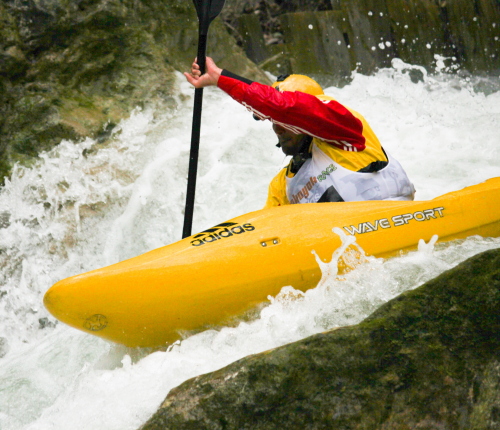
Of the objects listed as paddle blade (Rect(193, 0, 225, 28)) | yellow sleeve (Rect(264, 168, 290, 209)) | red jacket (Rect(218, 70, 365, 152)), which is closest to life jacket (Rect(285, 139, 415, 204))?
red jacket (Rect(218, 70, 365, 152))

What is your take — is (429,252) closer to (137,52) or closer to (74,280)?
(74,280)

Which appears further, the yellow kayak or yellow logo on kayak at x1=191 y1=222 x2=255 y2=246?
yellow logo on kayak at x1=191 y1=222 x2=255 y2=246

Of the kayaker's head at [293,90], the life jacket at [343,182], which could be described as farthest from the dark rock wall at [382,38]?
the life jacket at [343,182]

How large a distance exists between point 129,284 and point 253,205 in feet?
7.09

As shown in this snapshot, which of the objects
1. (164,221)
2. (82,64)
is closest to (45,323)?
(164,221)

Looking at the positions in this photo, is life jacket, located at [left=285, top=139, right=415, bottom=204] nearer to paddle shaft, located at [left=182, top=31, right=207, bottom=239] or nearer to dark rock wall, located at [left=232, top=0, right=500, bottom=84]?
paddle shaft, located at [left=182, top=31, right=207, bottom=239]

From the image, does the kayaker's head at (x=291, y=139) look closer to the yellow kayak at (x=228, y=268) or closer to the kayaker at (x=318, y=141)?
the kayaker at (x=318, y=141)

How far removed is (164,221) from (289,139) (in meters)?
1.64

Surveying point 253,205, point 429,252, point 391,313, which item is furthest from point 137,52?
point 391,313

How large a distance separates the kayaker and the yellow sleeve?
160 mm

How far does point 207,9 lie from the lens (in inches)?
Answer: 135

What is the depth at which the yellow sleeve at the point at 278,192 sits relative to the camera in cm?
338

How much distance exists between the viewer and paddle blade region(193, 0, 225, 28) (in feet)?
11.2

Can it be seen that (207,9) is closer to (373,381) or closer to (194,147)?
(194,147)
